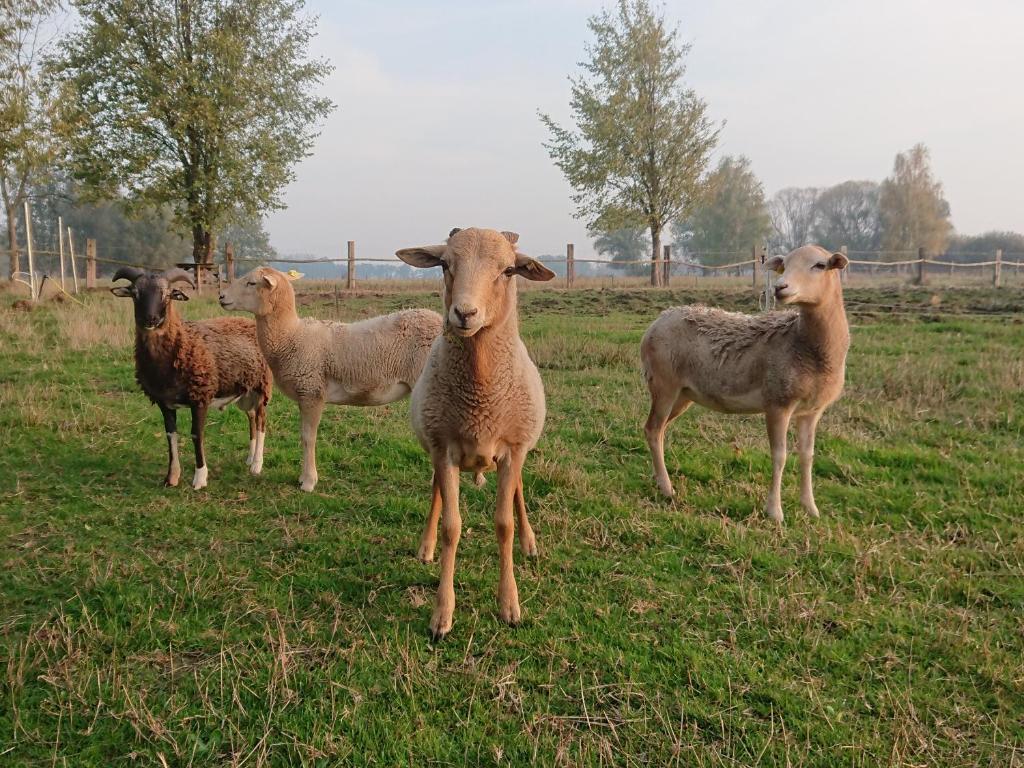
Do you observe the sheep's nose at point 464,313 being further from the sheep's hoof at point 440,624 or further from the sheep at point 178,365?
the sheep at point 178,365

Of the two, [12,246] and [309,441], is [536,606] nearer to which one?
[309,441]

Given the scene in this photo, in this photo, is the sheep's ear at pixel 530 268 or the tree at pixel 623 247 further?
the tree at pixel 623 247

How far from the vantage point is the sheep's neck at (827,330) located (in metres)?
5.32

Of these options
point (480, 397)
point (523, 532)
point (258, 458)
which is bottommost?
point (523, 532)

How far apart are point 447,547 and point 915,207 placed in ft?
193

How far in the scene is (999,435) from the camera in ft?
22.4

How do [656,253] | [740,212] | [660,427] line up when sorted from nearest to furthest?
[660,427] → [656,253] → [740,212]

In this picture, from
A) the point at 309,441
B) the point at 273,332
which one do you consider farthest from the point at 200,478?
the point at 273,332

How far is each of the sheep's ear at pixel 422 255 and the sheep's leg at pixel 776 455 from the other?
3.33 meters

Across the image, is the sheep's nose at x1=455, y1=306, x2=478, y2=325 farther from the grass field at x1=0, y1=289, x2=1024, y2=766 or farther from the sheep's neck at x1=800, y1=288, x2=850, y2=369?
the sheep's neck at x1=800, y1=288, x2=850, y2=369

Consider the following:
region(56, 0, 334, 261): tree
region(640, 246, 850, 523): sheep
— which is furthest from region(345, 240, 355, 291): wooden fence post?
region(640, 246, 850, 523): sheep

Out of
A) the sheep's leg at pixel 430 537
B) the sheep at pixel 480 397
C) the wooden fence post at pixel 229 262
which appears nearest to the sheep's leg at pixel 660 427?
the sheep at pixel 480 397

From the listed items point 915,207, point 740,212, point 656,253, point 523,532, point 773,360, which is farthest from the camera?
point 740,212

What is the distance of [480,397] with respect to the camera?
3.76 meters
